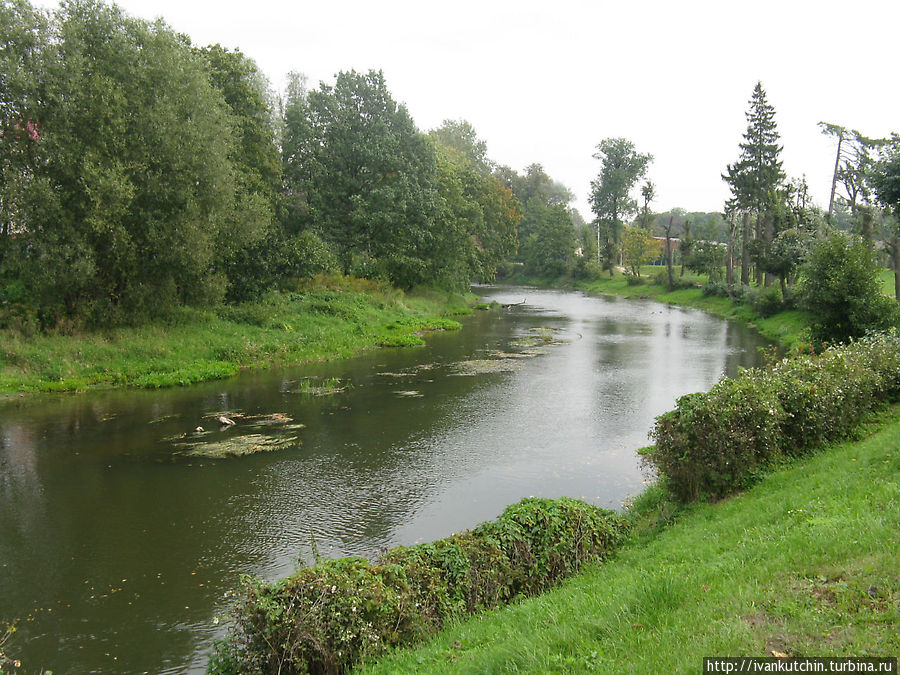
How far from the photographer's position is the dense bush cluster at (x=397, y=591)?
571 cm

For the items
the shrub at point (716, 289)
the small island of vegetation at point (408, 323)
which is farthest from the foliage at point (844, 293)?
the shrub at point (716, 289)

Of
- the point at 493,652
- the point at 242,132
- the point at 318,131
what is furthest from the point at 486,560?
the point at 318,131

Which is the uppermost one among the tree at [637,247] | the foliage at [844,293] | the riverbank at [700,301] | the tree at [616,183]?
the tree at [616,183]

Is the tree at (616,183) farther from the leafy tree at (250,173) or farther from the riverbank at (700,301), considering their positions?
the leafy tree at (250,173)

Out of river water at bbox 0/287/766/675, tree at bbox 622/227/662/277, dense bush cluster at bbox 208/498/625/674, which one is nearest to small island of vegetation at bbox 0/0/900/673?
dense bush cluster at bbox 208/498/625/674

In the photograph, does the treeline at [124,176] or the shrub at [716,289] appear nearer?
the treeline at [124,176]

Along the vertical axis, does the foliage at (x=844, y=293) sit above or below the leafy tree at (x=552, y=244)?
below

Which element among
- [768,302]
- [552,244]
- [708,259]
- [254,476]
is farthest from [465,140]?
[254,476]

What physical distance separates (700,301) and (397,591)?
53548 millimetres

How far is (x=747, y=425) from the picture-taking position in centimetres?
962

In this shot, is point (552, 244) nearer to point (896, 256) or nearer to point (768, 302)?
point (768, 302)

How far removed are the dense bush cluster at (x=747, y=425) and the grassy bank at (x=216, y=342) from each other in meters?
17.4

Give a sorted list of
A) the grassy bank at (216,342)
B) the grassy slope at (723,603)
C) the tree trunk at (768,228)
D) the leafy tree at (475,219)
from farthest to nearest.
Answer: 1. the leafy tree at (475,219)
2. the tree trunk at (768,228)
3. the grassy bank at (216,342)
4. the grassy slope at (723,603)

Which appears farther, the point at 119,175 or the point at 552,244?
the point at 552,244
